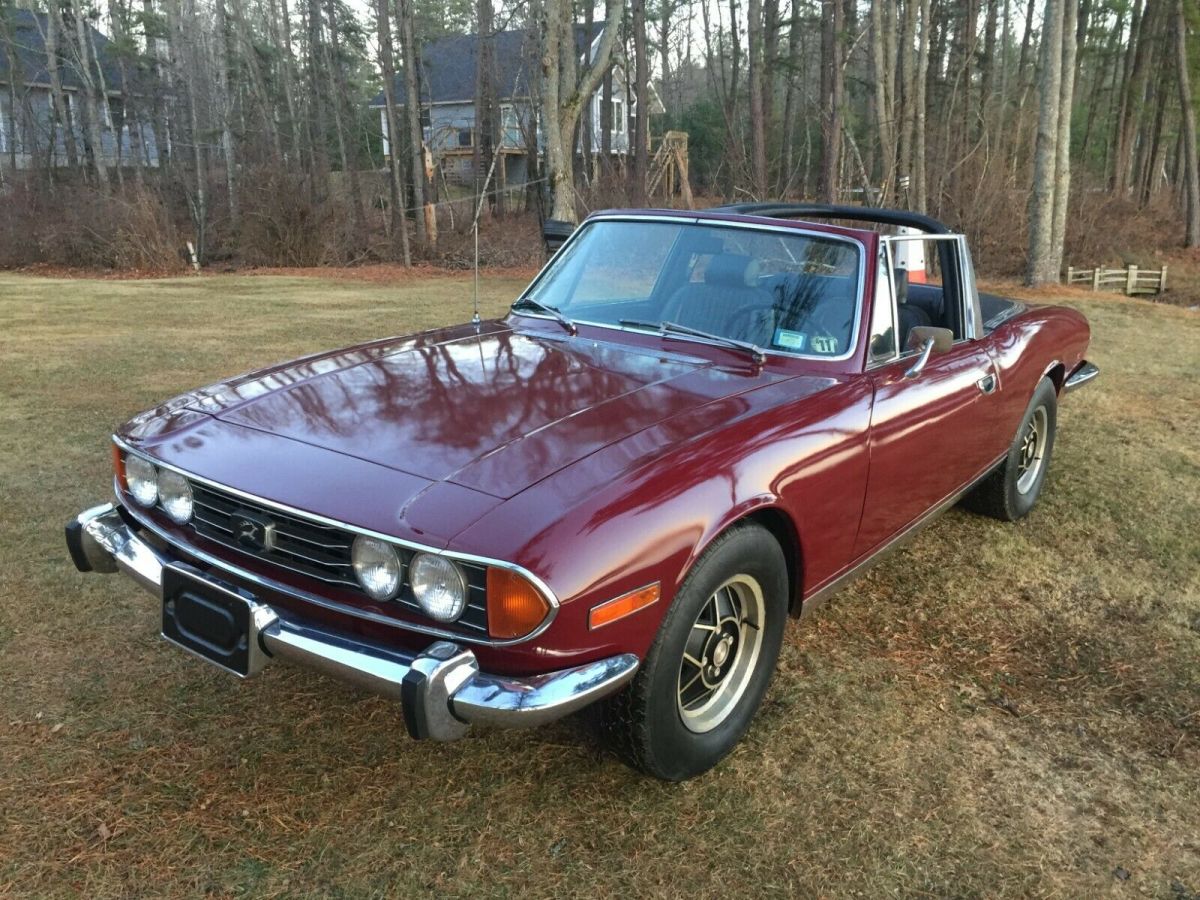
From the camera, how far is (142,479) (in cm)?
282

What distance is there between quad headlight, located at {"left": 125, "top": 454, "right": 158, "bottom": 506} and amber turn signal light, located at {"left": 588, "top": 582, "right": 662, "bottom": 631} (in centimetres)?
146

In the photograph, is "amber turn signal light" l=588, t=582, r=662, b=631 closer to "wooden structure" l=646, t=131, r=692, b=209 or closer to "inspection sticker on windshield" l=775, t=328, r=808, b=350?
"inspection sticker on windshield" l=775, t=328, r=808, b=350

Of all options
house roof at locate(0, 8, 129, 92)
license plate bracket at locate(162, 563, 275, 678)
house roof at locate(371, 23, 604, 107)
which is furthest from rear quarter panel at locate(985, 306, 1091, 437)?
house roof at locate(371, 23, 604, 107)

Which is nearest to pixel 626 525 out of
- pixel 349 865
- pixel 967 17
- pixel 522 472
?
pixel 522 472

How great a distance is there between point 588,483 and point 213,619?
1.06 meters

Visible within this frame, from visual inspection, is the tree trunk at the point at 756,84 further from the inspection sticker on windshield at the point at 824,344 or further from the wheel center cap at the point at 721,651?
the wheel center cap at the point at 721,651

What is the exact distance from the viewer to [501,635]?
216 centimetres

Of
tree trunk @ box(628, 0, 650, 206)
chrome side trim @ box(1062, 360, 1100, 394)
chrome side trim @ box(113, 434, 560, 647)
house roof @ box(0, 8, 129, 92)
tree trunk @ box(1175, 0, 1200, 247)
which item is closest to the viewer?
chrome side trim @ box(113, 434, 560, 647)

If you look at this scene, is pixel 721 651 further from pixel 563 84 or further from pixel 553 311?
pixel 563 84

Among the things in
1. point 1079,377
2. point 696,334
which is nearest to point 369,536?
point 696,334

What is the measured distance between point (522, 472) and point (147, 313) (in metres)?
12.1

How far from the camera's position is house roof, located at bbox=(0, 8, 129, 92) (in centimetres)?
2722

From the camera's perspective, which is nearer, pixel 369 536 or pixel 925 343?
pixel 369 536

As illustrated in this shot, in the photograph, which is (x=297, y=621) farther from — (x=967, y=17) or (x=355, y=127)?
(x=355, y=127)
